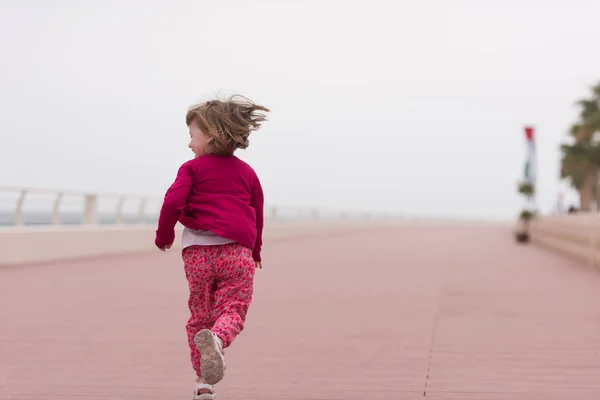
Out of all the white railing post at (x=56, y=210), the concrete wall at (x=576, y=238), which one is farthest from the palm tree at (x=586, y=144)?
the white railing post at (x=56, y=210)

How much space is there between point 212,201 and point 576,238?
752 inches

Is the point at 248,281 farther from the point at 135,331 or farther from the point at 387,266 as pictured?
the point at 387,266

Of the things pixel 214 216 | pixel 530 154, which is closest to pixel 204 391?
pixel 214 216

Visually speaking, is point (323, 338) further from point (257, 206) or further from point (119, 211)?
point (119, 211)

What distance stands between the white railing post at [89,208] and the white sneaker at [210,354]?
56.8ft

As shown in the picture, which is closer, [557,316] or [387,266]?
[557,316]

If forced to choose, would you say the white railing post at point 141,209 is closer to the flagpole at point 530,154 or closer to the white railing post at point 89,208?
the white railing post at point 89,208

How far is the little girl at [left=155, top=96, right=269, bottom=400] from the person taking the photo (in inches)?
178

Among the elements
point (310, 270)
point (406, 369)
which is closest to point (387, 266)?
point (310, 270)

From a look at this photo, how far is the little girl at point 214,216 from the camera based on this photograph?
451cm

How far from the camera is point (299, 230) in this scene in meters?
40.9

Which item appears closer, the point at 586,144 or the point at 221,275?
the point at 221,275

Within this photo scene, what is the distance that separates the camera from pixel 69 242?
19750mm

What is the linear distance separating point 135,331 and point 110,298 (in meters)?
3.23
